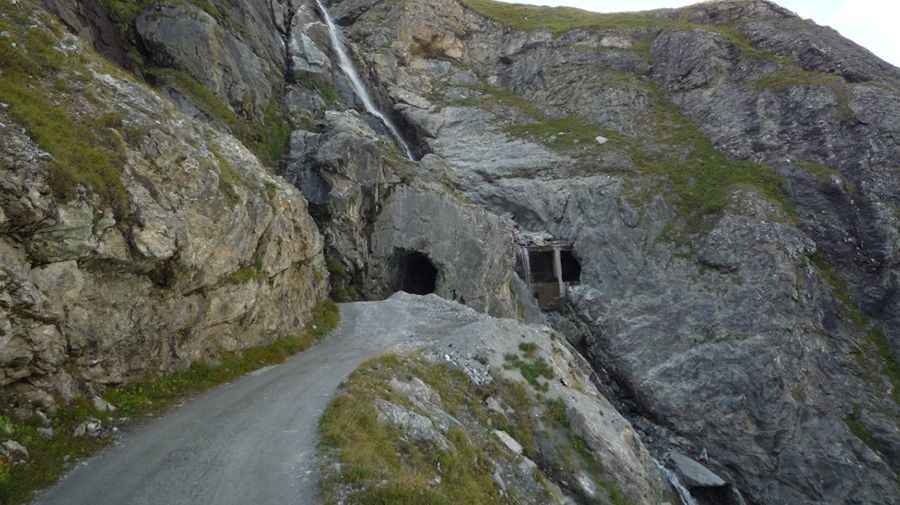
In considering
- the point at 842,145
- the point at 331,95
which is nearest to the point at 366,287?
the point at 331,95

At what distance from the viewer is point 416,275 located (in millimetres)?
39562

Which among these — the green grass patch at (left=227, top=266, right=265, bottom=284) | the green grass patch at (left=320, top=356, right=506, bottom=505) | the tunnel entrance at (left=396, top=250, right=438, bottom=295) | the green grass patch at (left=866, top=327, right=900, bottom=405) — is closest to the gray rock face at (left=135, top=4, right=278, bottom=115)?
the tunnel entrance at (left=396, top=250, right=438, bottom=295)

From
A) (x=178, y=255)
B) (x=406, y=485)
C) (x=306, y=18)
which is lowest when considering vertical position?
(x=406, y=485)

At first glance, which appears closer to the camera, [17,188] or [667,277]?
[17,188]

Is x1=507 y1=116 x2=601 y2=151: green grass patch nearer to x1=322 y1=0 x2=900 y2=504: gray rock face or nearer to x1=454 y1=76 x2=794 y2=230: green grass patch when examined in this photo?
x1=454 y1=76 x2=794 y2=230: green grass patch

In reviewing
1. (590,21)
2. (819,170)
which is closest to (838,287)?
(819,170)

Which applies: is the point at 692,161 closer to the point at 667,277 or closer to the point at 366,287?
the point at 667,277

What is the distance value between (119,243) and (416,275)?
2655 centimetres

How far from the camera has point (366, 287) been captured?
109 feet

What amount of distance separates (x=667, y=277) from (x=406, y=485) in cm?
3459

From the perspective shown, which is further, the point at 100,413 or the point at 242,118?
the point at 242,118

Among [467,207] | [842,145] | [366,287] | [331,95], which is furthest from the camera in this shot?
[331,95]

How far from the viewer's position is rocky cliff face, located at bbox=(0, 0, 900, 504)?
1433 centimetres

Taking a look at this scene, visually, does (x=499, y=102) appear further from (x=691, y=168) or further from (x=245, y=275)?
(x=245, y=275)
